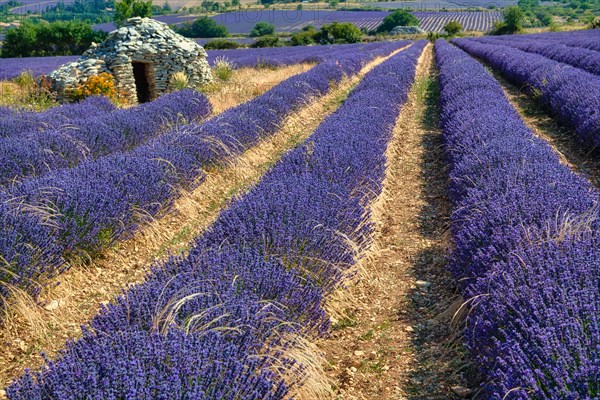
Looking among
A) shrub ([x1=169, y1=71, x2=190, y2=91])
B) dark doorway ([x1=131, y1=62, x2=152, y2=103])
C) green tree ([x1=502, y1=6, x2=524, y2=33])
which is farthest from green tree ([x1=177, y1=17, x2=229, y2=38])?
shrub ([x1=169, y1=71, x2=190, y2=91])

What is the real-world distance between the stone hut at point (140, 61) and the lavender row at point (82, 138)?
2.49 metres

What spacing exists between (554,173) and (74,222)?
345 centimetres

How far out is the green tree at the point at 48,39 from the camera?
123ft

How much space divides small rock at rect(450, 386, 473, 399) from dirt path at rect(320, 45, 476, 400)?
3cm

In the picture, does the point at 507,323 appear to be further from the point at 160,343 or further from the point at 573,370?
the point at 160,343

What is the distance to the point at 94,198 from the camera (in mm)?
3973

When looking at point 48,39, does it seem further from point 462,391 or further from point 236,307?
point 462,391

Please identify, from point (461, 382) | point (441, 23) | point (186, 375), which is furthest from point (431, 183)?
point (441, 23)

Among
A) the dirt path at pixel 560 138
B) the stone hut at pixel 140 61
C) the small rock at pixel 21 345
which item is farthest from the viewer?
the stone hut at pixel 140 61

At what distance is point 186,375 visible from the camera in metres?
1.81

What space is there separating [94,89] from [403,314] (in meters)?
9.13

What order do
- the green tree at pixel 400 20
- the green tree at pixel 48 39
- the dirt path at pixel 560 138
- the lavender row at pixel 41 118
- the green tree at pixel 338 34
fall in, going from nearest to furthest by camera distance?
the dirt path at pixel 560 138, the lavender row at pixel 41 118, the green tree at pixel 48 39, the green tree at pixel 338 34, the green tree at pixel 400 20

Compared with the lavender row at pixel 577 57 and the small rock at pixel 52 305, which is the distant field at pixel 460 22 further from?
the small rock at pixel 52 305

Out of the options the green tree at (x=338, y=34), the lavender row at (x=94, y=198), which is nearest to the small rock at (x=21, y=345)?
the lavender row at (x=94, y=198)
